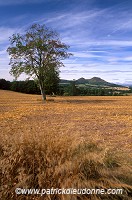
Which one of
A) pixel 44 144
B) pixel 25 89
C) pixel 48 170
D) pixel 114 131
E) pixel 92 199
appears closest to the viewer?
pixel 92 199

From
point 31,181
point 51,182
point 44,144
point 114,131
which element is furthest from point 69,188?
point 114,131

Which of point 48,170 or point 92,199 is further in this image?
point 48,170

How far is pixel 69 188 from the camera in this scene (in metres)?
3.67

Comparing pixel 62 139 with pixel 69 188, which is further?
pixel 62 139

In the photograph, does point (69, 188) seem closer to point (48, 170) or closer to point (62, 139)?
point (48, 170)

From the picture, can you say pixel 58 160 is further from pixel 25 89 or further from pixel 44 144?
pixel 25 89

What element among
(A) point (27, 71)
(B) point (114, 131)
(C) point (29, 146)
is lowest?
(B) point (114, 131)

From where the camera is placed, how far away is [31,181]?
387cm

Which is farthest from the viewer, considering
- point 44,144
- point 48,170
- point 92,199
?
point 44,144

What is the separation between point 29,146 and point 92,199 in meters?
1.34

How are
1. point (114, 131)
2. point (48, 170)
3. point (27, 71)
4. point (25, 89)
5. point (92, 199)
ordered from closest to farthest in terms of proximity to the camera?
point (92, 199) → point (48, 170) → point (114, 131) → point (27, 71) → point (25, 89)

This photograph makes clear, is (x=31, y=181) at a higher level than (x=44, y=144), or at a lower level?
lower

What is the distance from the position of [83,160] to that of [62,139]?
534 mm

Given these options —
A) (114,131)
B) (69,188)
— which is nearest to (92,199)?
(69,188)
